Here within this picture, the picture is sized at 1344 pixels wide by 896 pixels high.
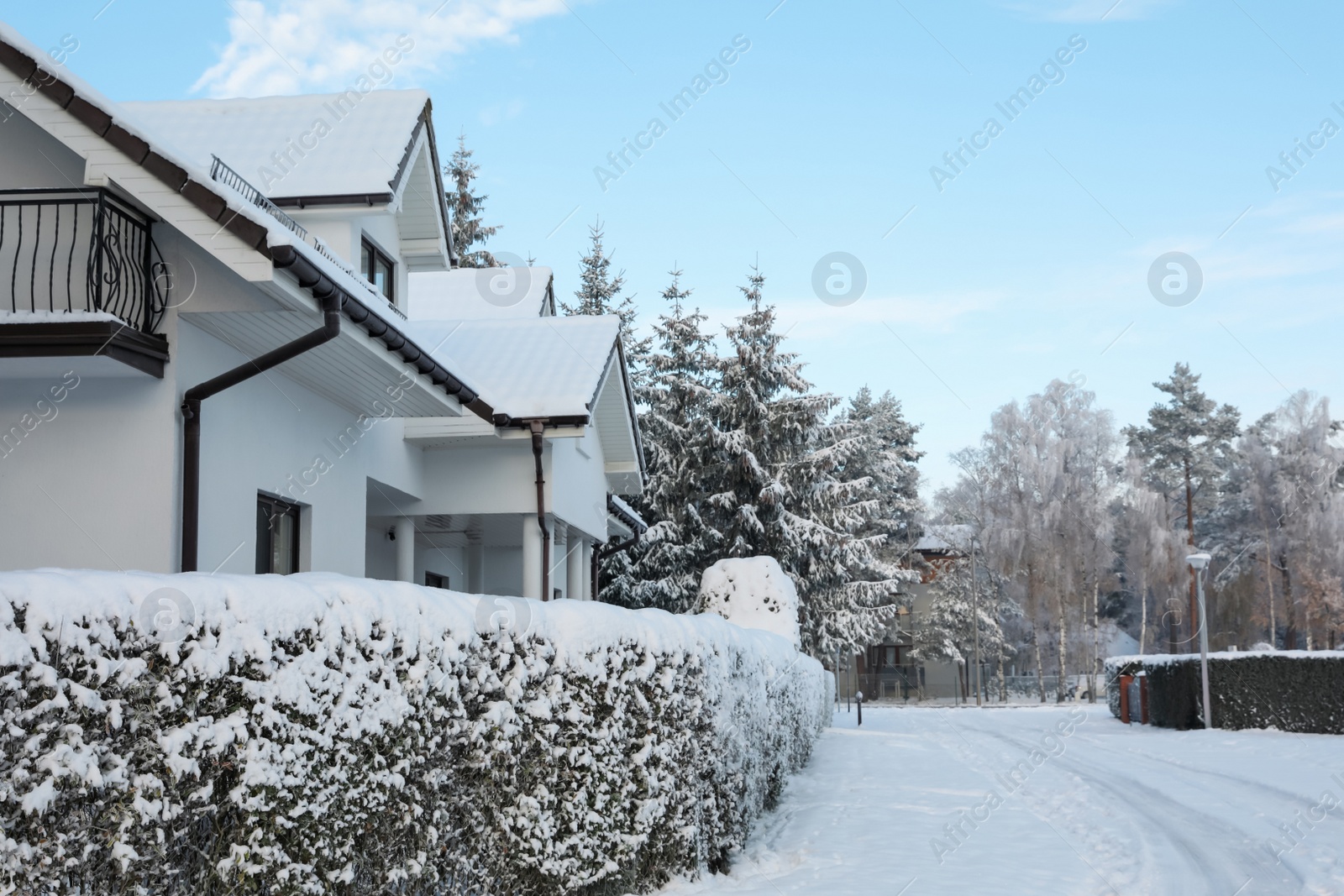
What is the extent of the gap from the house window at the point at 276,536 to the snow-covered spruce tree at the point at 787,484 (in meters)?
22.1

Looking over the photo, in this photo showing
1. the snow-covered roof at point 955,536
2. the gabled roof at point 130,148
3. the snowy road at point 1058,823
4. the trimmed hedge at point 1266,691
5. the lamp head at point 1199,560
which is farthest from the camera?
the snow-covered roof at point 955,536

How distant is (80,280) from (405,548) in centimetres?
791

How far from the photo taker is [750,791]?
33.0ft

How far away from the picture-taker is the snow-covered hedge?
365 centimetres

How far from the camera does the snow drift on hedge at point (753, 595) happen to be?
21.5 metres

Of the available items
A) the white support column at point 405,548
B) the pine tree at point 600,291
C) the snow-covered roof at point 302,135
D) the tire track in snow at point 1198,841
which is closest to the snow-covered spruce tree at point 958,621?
the pine tree at point 600,291

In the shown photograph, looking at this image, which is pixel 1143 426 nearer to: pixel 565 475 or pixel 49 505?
pixel 565 475

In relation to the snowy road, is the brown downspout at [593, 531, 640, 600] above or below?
above

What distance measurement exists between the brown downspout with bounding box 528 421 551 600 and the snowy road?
15.1 feet

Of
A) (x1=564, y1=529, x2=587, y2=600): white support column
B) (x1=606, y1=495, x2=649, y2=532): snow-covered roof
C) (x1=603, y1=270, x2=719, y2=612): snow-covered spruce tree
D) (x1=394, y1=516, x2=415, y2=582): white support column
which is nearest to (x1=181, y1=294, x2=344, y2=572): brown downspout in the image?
(x1=394, y1=516, x2=415, y2=582): white support column

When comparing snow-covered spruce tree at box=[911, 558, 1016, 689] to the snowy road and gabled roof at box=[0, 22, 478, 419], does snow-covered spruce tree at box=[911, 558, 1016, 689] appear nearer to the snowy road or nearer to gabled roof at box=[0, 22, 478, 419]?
the snowy road

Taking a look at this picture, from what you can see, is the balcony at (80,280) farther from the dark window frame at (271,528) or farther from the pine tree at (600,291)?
the pine tree at (600,291)

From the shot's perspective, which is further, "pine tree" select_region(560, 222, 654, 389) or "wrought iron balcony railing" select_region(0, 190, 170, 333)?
"pine tree" select_region(560, 222, 654, 389)

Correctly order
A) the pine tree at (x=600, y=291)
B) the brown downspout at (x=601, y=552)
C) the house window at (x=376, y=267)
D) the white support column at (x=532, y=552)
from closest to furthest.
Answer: the house window at (x=376, y=267) → the white support column at (x=532, y=552) → the brown downspout at (x=601, y=552) → the pine tree at (x=600, y=291)
